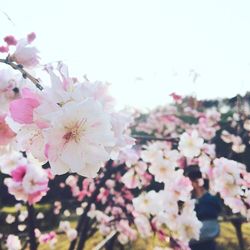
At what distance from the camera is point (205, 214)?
5293mm

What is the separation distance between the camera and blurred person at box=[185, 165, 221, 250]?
5.02 m

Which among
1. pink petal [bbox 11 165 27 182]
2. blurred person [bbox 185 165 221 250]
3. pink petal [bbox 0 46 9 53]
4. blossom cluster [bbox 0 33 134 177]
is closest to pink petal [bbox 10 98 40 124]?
blossom cluster [bbox 0 33 134 177]

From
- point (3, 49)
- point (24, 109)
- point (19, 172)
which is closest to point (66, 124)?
point (24, 109)

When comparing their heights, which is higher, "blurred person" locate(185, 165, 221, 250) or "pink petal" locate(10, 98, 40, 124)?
"pink petal" locate(10, 98, 40, 124)

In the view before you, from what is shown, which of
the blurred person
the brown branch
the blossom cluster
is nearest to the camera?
the blossom cluster

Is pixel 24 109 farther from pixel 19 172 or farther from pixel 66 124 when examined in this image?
pixel 19 172

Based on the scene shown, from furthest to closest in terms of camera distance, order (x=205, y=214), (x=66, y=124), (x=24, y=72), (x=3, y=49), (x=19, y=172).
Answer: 1. (x=205, y=214)
2. (x=19, y=172)
3. (x=3, y=49)
4. (x=24, y=72)
5. (x=66, y=124)

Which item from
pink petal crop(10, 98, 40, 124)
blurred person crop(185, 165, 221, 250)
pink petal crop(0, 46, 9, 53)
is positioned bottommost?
blurred person crop(185, 165, 221, 250)

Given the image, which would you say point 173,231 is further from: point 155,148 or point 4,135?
point 4,135

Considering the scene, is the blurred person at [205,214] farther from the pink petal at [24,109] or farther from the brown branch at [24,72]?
the pink petal at [24,109]

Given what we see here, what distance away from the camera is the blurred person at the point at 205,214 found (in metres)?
5.02

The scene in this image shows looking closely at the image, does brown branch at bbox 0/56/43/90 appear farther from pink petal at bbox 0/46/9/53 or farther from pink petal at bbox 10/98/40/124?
pink petal at bbox 0/46/9/53

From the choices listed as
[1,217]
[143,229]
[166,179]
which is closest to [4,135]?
[166,179]

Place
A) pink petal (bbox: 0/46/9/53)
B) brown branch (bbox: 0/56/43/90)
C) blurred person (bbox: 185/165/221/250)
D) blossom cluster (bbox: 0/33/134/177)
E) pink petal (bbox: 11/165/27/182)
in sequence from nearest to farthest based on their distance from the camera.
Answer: blossom cluster (bbox: 0/33/134/177) < brown branch (bbox: 0/56/43/90) < pink petal (bbox: 0/46/9/53) < pink petal (bbox: 11/165/27/182) < blurred person (bbox: 185/165/221/250)
